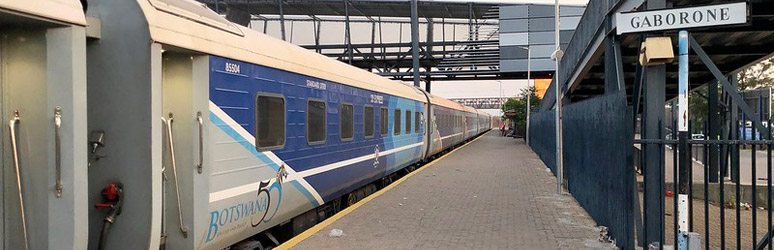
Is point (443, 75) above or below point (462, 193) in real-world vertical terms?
above

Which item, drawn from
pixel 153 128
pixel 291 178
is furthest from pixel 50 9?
pixel 291 178

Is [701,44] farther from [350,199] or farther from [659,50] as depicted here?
[350,199]

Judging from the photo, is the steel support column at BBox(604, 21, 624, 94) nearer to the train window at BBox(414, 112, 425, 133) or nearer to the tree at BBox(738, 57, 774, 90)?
the train window at BBox(414, 112, 425, 133)

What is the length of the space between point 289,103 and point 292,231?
186cm

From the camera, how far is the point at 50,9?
3521 mm

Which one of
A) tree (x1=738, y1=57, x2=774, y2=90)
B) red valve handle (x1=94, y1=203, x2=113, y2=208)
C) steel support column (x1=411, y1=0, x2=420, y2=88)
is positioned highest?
steel support column (x1=411, y1=0, x2=420, y2=88)

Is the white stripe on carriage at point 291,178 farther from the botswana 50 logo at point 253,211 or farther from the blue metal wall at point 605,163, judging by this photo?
the blue metal wall at point 605,163

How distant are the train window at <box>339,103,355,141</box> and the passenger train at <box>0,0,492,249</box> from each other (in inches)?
26.7

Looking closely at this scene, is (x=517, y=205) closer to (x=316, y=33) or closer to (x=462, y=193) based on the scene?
(x=462, y=193)

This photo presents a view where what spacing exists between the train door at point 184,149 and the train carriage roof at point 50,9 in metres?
1.07

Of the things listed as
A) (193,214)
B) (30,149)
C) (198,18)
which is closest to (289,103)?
(198,18)

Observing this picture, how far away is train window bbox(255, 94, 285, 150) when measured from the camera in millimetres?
5943

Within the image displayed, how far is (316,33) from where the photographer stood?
4288 cm

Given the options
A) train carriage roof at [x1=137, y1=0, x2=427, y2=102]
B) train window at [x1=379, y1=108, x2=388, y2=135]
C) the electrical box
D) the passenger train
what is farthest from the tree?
the passenger train
